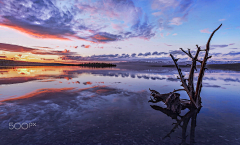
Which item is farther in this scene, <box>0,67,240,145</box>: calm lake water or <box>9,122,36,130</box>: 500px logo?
<box>9,122,36,130</box>: 500px logo

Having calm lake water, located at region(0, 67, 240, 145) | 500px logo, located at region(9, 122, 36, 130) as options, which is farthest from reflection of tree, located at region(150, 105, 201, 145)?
500px logo, located at region(9, 122, 36, 130)

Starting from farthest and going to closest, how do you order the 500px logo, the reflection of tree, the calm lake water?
the 500px logo, the reflection of tree, the calm lake water

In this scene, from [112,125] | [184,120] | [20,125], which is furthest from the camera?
[184,120]

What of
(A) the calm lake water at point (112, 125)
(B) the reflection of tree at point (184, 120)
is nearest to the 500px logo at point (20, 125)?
(A) the calm lake water at point (112, 125)

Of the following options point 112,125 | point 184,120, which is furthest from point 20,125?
point 184,120

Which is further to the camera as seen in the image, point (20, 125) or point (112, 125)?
point (112, 125)

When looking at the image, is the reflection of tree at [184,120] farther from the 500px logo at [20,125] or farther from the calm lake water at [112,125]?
the 500px logo at [20,125]

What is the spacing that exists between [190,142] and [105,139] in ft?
9.66

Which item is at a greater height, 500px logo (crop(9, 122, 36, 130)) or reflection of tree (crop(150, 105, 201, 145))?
500px logo (crop(9, 122, 36, 130))

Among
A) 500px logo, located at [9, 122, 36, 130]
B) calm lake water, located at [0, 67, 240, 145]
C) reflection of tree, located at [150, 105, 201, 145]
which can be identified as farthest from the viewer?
500px logo, located at [9, 122, 36, 130]

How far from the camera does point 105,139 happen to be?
14.6ft

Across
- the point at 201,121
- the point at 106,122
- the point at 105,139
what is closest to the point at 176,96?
the point at 201,121

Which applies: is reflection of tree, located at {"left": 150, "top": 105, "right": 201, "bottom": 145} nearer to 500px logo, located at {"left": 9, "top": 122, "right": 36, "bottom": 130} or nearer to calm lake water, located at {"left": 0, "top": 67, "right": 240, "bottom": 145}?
calm lake water, located at {"left": 0, "top": 67, "right": 240, "bottom": 145}

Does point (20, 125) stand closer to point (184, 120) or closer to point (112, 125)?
point (112, 125)
